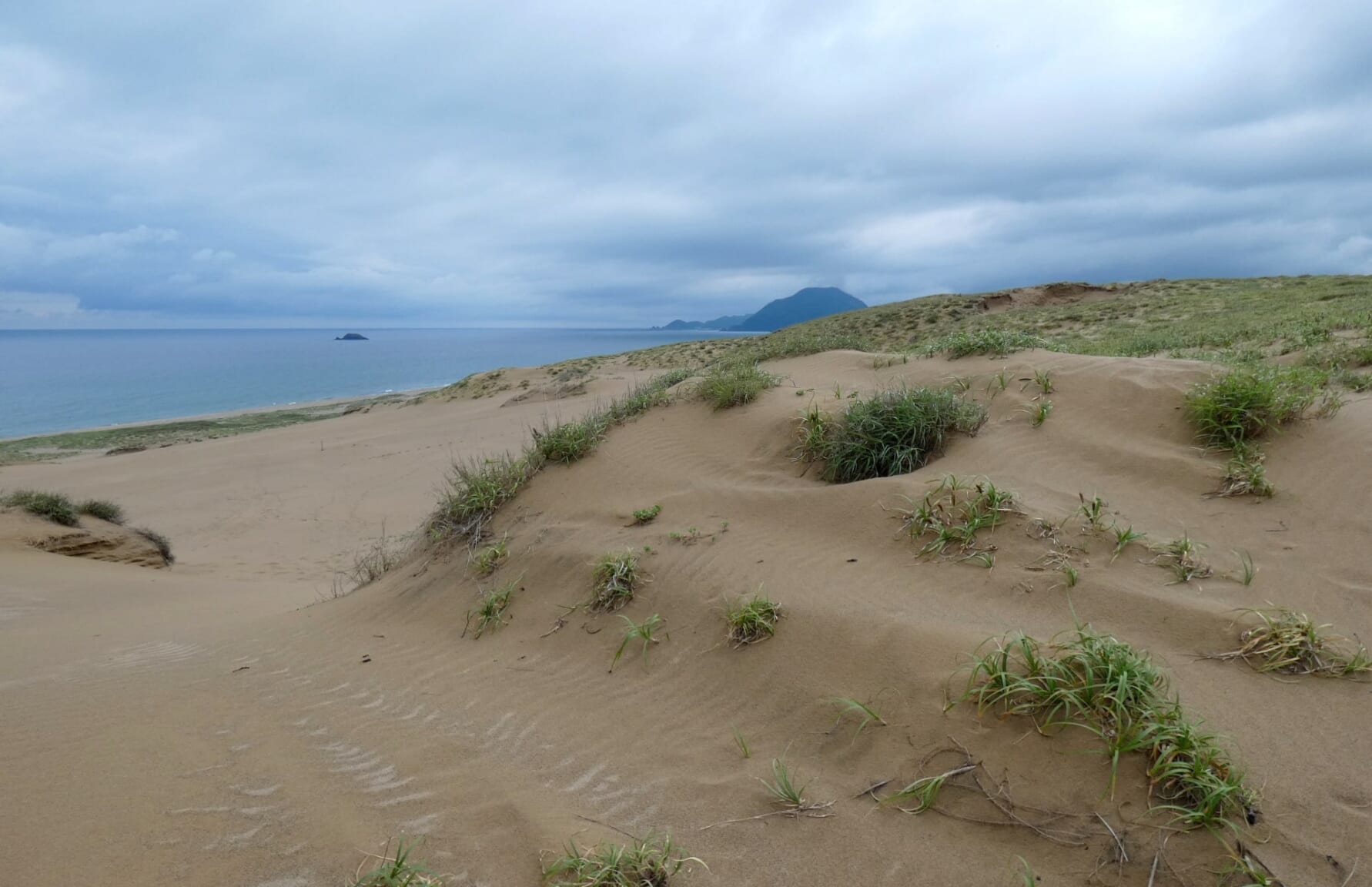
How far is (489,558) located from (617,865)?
3146 mm

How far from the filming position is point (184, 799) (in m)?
2.73

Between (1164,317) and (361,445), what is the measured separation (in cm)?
1941

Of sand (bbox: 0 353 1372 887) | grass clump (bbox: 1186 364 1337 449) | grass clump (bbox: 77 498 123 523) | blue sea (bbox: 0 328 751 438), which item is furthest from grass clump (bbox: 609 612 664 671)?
blue sea (bbox: 0 328 751 438)

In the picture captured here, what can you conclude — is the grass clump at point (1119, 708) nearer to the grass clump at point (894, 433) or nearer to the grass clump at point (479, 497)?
the grass clump at point (894, 433)

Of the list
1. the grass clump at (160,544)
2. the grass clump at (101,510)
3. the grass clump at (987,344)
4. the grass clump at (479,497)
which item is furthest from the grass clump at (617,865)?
the grass clump at (101,510)

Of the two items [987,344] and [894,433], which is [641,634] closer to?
[894,433]

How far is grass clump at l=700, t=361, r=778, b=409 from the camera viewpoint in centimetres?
660

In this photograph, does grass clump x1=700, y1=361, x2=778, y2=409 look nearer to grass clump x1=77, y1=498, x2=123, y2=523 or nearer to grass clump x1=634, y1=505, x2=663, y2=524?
grass clump x1=634, y1=505, x2=663, y2=524

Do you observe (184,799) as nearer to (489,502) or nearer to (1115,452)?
(489,502)

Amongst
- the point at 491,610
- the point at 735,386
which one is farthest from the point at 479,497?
the point at 735,386

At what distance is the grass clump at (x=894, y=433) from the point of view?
193 inches

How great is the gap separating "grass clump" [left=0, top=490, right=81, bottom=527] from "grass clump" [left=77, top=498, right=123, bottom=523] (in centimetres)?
47

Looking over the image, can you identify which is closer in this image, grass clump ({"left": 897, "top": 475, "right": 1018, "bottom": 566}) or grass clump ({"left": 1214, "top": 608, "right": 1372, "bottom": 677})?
grass clump ({"left": 1214, "top": 608, "right": 1372, "bottom": 677})

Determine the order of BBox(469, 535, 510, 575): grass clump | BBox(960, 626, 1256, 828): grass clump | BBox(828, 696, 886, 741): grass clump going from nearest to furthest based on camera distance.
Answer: BBox(960, 626, 1256, 828): grass clump
BBox(828, 696, 886, 741): grass clump
BBox(469, 535, 510, 575): grass clump
